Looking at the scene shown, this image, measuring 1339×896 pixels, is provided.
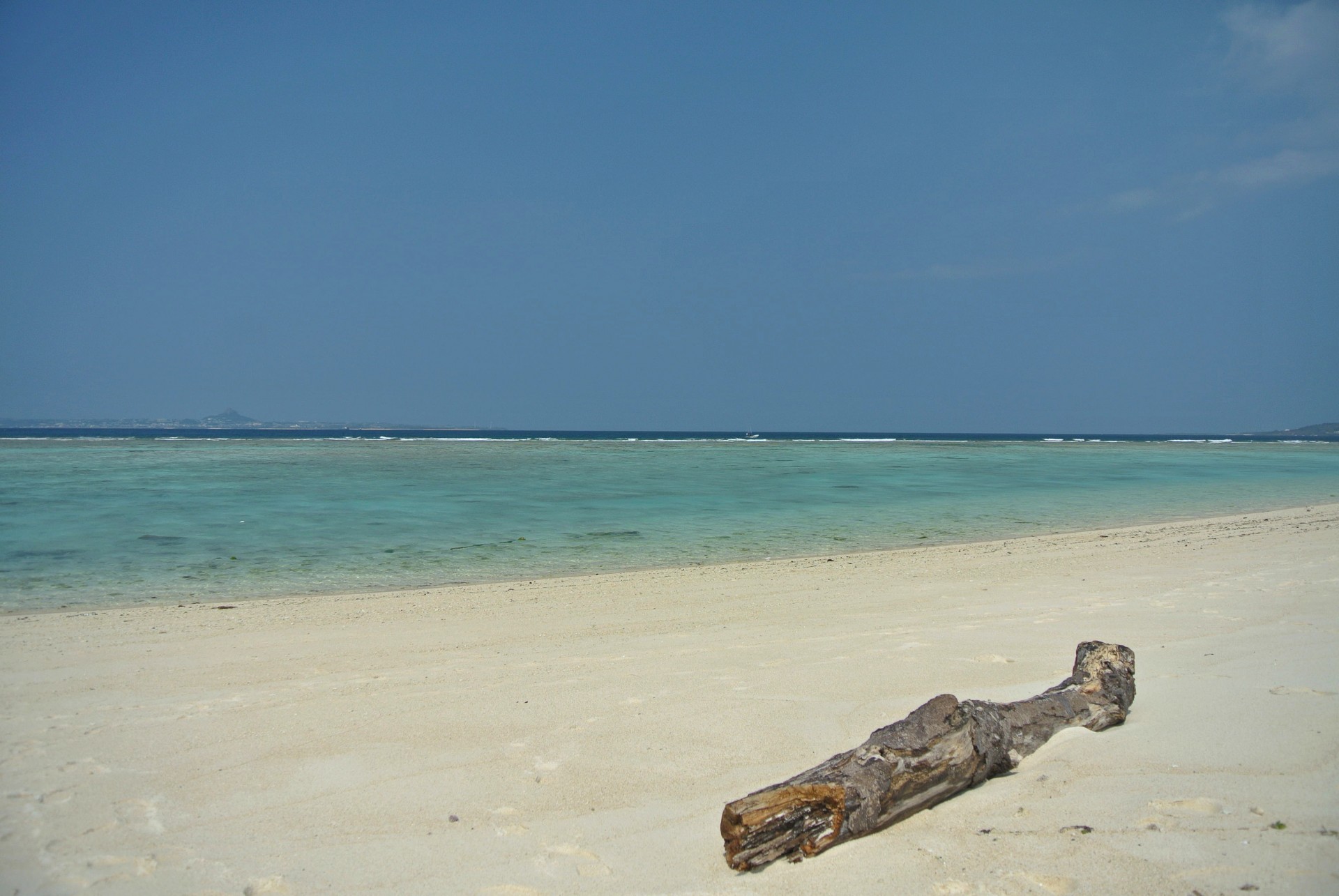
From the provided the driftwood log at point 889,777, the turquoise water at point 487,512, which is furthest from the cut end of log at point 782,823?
the turquoise water at point 487,512

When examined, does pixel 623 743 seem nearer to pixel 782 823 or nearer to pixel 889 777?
pixel 782 823

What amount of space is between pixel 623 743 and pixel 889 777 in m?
1.51

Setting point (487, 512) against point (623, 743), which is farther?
point (487, 512)

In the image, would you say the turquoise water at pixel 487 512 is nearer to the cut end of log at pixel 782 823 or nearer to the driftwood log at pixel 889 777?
the driftwood log at pixel 889 777

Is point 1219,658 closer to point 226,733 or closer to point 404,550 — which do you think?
point 226,733

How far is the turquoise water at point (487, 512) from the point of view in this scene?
415 inches

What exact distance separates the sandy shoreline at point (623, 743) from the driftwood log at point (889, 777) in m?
0.07

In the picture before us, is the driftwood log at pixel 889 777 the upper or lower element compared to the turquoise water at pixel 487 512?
upper

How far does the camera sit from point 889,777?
9.82 feet

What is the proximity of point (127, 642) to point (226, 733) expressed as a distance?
3.09 m

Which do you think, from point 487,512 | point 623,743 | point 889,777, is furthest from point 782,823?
point 487,512

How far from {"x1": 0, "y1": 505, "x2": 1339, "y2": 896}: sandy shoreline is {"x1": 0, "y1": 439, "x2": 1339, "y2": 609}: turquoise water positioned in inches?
113

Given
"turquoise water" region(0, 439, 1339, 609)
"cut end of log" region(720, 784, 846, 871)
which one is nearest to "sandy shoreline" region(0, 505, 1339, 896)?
"cut end of log" region(720, 784, 846, 871)

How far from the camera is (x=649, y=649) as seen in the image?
600cm
